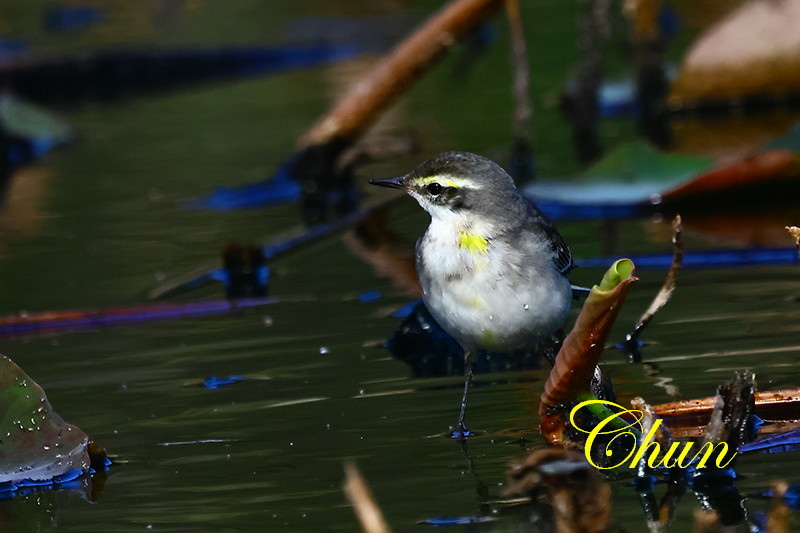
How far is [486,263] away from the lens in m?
4.02

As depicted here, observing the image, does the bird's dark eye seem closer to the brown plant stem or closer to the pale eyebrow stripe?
the pale eyebrow stripe

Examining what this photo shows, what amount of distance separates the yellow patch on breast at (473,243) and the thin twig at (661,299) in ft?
1.65

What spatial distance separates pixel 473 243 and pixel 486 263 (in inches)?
4.5

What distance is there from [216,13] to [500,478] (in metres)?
10.4

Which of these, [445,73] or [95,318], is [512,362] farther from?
[445,73]

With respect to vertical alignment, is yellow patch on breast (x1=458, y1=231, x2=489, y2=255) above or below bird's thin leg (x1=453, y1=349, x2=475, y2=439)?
above

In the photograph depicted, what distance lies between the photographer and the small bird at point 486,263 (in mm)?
3949

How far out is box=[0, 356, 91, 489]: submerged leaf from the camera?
3.41 metres

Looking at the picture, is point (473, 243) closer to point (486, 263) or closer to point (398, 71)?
point (486, 263)

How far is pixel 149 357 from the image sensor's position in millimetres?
4645

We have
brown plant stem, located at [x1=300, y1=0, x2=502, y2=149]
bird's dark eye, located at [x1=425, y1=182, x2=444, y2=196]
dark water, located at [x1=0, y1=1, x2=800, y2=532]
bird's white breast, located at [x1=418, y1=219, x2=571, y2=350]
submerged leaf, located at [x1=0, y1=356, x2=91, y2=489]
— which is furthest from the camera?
brown plant stem, located at [x1=300, y1=0, x2=502, y2=149]

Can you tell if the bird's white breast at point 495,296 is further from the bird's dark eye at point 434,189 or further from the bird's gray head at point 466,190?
the bird's dark eye at point 434,189

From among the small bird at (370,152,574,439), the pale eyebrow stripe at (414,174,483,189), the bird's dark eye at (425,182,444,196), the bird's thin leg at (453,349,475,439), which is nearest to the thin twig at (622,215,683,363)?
the small bird at (370,152,574,439)

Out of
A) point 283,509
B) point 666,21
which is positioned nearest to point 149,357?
point 283,509
